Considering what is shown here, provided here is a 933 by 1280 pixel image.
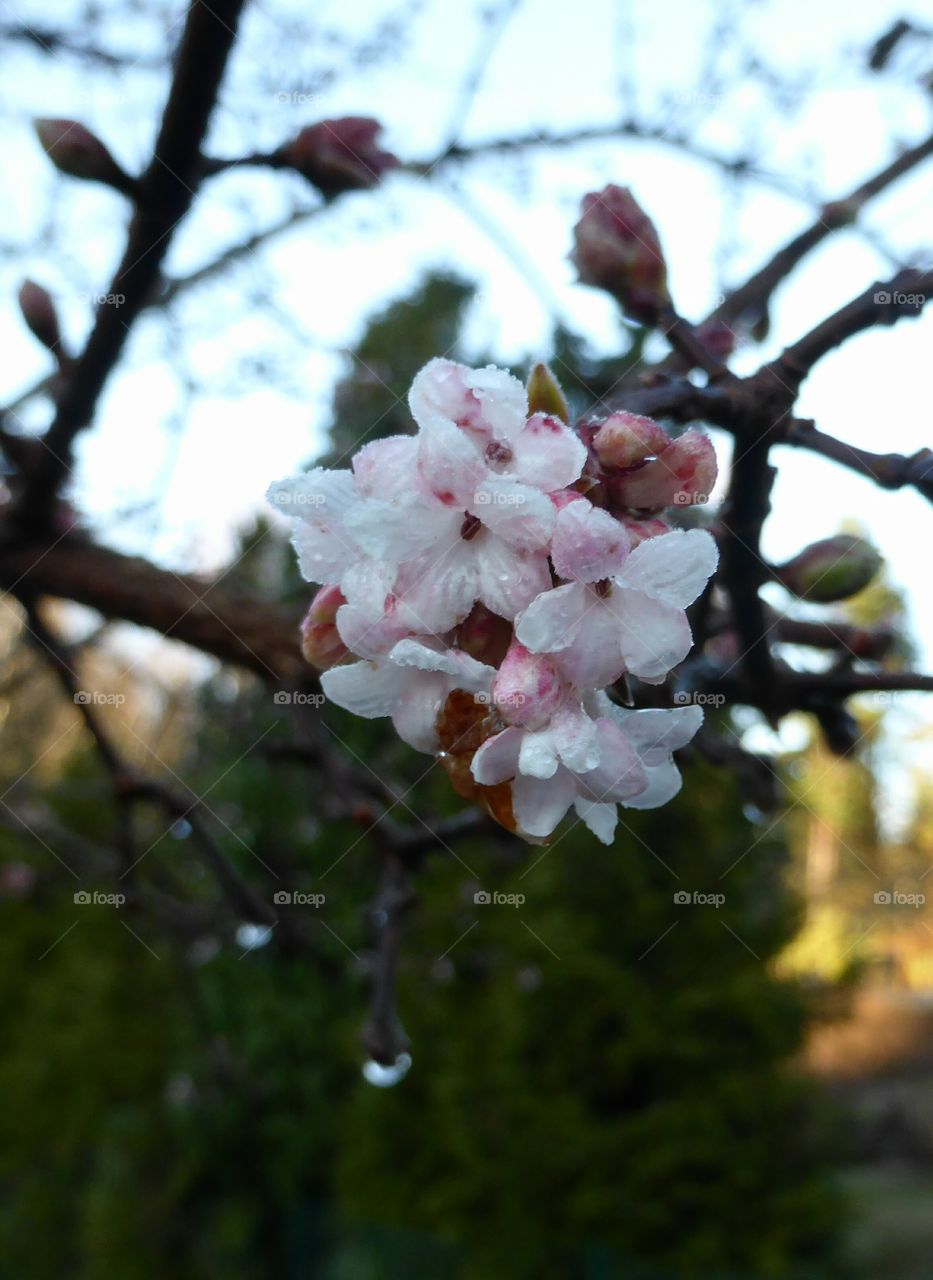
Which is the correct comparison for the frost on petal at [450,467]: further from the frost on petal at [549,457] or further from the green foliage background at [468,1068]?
the green foliage background at [468,1068]

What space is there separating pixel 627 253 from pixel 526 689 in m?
0.47

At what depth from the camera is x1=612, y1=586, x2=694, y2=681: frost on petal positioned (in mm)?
570

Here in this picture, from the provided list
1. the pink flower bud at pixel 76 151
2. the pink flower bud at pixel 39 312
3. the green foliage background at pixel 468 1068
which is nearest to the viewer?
the pink flower bud at pixel 76 151

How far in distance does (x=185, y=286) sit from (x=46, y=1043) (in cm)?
405

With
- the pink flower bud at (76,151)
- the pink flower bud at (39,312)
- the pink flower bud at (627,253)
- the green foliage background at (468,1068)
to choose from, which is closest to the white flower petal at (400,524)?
the pink flower bud at (627,253)

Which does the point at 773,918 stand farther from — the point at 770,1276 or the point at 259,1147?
the point at 259,1147

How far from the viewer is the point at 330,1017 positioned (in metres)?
3.78

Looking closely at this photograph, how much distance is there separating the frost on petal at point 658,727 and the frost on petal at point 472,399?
17 centimetres

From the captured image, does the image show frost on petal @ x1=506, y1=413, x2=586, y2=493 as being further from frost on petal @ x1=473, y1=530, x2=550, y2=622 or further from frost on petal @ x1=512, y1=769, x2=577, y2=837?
frost on petal @ x1=512, y1=769, x2=577, y2=837

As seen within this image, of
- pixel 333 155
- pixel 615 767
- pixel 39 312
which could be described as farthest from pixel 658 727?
pixel 39 312

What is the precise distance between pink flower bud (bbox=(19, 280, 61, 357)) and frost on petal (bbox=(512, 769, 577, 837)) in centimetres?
94

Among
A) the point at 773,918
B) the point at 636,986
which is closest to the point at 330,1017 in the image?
the point at 636,986

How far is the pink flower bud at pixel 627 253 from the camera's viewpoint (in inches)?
33.8

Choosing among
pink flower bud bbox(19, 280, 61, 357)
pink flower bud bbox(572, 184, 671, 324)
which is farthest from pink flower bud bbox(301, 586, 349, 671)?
pink flower bud bbox(19, 280, 61, 357)
